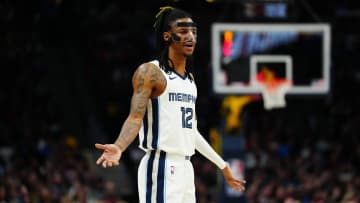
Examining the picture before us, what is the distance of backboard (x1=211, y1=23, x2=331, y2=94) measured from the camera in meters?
15.2

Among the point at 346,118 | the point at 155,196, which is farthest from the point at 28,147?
the point at 155,196

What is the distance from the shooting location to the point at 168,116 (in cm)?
712

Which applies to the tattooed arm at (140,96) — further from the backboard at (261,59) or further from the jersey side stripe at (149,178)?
the backboard at (261,59)

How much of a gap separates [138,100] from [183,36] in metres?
0.68

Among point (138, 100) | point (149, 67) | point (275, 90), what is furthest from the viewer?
point (275, 90)

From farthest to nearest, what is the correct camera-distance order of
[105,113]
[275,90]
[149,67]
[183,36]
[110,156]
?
[105,113] → [275,90] → [183,36] → [149,67] → [110,156]

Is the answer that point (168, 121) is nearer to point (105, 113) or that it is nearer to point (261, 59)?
point (261, 59)

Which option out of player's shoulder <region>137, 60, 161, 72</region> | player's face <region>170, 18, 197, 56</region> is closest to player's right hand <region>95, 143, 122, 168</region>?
player's shoulder <region>137, 60, 161, 72</region>

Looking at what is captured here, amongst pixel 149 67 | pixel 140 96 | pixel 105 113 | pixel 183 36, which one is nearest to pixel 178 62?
pixel 183 36

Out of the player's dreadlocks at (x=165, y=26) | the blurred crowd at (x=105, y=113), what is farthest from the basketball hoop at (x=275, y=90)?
the player's dreadlocks at (x=165, y=26)

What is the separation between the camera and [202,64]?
25016 mm

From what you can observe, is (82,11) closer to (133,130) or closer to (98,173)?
(98,173)

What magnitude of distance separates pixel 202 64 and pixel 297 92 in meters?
9.88

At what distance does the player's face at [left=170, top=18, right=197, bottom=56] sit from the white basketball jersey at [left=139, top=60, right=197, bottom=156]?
8.2 inches
